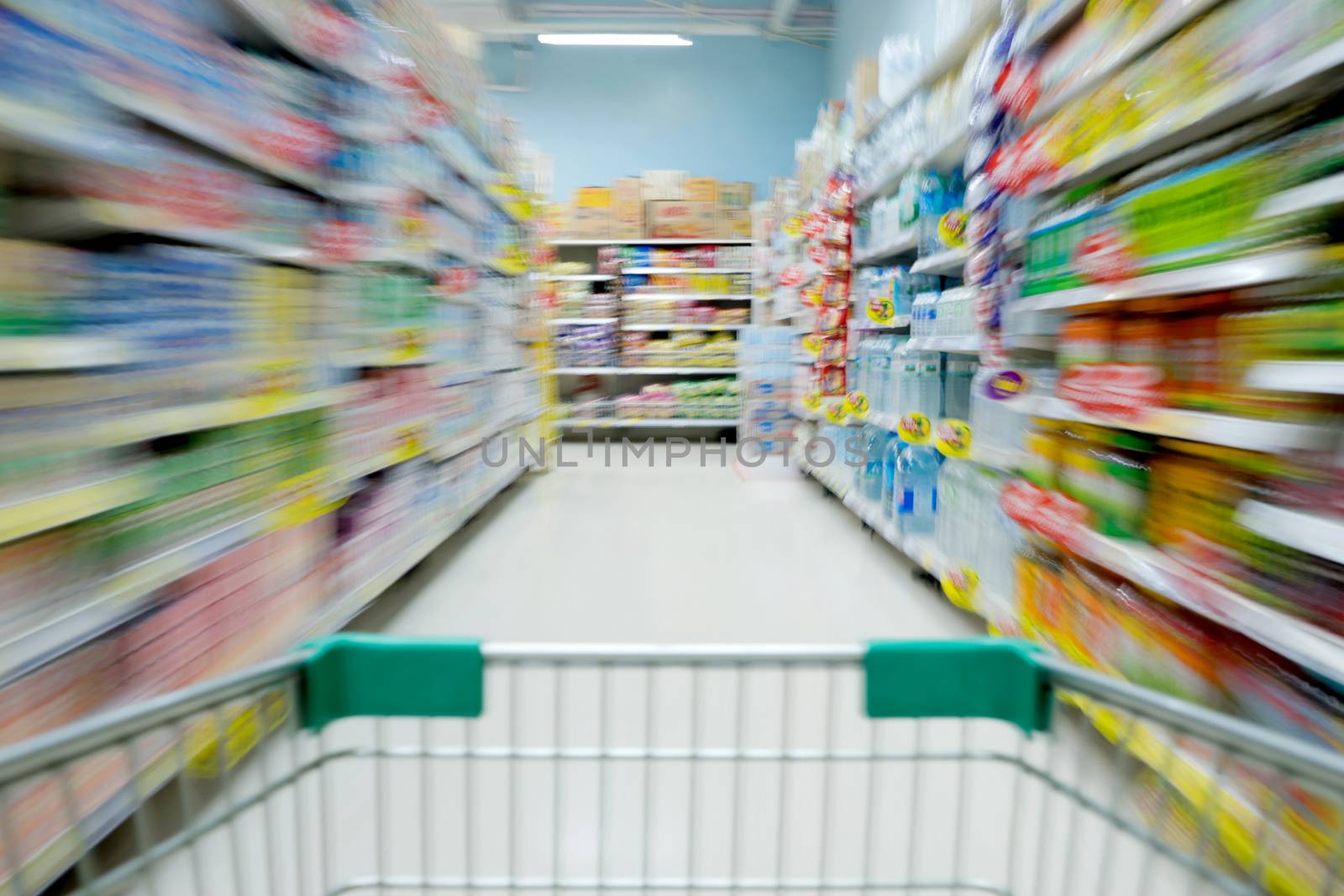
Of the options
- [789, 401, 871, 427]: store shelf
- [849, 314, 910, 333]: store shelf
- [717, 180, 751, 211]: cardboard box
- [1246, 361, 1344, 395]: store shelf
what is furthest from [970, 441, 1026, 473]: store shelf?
[717, 180, 751, 211]: cardboard box

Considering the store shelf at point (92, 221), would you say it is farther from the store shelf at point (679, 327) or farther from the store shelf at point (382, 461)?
the store shelf at point (679, 327)

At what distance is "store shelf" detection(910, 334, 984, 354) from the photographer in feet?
6.60

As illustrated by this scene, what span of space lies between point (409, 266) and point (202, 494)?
4.34ft

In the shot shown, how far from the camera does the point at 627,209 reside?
582cm

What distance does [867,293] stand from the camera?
119 inches

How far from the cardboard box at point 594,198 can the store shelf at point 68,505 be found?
5209 mm

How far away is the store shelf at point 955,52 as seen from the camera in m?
1.98

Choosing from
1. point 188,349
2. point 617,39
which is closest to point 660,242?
point 617,39

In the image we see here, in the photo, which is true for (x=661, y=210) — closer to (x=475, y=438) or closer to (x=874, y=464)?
(x=475, y=438)

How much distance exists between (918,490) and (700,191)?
4.15 metres

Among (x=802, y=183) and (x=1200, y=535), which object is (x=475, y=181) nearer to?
(x=802, y=183)

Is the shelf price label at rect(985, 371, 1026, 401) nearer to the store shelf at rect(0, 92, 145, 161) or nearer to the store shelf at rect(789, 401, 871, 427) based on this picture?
the store shelf at rect(789, 401, 871, 427)

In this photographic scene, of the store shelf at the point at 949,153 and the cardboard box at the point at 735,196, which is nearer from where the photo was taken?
the store shelf at the point at 949,153

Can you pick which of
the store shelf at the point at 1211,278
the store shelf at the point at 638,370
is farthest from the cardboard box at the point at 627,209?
the store shelf at the point at 1211,278
